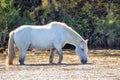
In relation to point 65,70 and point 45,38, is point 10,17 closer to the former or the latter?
point 45,38

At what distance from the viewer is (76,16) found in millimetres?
27750

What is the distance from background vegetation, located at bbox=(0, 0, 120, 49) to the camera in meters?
26.4

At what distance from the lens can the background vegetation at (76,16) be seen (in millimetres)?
26375

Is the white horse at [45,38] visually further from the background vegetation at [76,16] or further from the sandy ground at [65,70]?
the background vegetation at [76,16]

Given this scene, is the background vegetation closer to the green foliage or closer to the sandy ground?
the green foliage

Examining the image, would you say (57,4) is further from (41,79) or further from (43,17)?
(41,79)

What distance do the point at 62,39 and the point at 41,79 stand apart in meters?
4.75

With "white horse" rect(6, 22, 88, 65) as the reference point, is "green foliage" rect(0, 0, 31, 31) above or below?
above

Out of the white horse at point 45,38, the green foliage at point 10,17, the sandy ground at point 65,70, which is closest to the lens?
the sandy ground at point 65,70

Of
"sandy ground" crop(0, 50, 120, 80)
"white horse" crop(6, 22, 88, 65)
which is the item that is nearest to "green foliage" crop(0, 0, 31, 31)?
"sandy ground" crop(0, 50, 120, 80)

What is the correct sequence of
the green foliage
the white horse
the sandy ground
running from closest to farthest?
the sandy ground → the white horse → the green foliage

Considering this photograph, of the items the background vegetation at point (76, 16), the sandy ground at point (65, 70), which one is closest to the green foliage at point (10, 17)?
the background vegetation at point (76, 16)

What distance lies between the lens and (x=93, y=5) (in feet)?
93.7

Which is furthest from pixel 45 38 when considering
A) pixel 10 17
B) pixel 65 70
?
pixel 10 17
